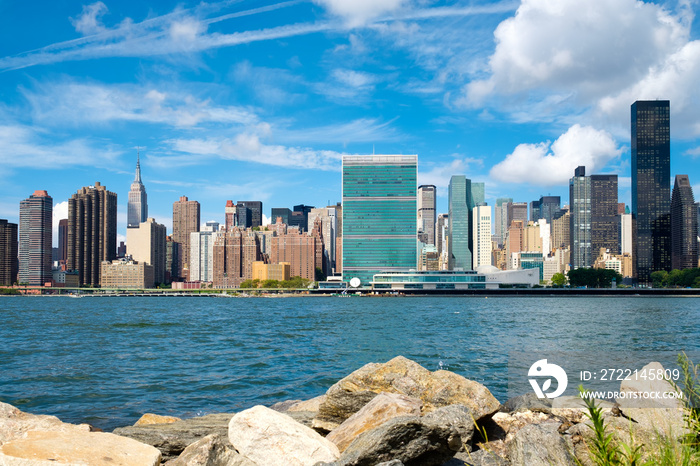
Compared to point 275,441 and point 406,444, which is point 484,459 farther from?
point 275,441

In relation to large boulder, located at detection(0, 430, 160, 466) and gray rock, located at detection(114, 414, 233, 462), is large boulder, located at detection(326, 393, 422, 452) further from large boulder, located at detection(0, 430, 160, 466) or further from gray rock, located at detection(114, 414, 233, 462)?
large boulder, located at detection(0, 430, 160, 466)

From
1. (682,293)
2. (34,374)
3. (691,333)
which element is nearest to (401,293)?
(682,293)

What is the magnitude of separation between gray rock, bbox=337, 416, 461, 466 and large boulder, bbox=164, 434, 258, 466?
176cm

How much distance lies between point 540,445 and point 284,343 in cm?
2937

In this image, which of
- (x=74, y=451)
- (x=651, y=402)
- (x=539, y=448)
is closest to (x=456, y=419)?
(x=539, y=448)

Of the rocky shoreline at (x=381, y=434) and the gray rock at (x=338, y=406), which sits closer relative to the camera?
the rocky shoreline at (x=381, y=434)

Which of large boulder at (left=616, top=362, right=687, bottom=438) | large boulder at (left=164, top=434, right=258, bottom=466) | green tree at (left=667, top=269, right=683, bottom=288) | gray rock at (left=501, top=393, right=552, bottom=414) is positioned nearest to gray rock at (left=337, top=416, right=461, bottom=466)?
large boulder at (left=164, top=434, right=258, bottom=466)

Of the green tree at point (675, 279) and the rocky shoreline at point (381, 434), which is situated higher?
the rocky shoreline at point (381, 434)

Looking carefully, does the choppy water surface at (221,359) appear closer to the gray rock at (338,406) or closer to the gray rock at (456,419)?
the gray rock at (338,406)

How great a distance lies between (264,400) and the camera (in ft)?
58.0

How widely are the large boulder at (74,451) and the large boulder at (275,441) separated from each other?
4.09 feet

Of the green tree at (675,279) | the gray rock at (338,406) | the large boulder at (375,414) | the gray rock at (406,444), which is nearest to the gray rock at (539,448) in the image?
the gray rock at (406,444)

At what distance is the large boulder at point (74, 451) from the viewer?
6.54m

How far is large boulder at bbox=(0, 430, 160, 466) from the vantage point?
6.54 metres
